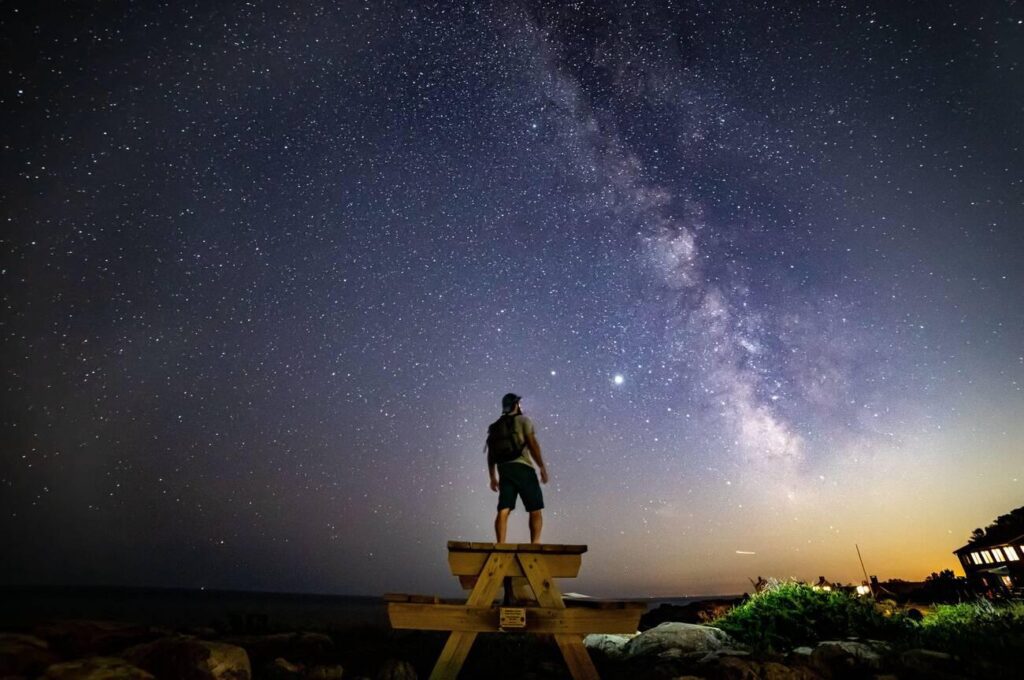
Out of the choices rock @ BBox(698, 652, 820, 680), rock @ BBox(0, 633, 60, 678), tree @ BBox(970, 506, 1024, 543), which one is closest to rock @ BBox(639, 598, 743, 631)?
rock @ BBox(698, 652, 820, 680)

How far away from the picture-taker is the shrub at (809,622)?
8297 mm

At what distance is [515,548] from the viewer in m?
4.97

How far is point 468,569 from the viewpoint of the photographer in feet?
16.5

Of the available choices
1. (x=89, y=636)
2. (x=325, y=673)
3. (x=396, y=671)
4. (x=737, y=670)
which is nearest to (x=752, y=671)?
(x=737, y=670)

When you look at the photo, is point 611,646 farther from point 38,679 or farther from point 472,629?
point 38,679

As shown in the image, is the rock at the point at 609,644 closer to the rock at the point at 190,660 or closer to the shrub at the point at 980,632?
the shrub at the point at 980,632

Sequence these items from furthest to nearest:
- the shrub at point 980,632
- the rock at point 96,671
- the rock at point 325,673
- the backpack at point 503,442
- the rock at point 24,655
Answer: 1. the backpack at point 503,442
2. the shrub at point 980,632
3. the rock at point 325,673
4. the rock at point 24,655
5. the rock at point 96,671

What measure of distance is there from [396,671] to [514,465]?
2.89 meters

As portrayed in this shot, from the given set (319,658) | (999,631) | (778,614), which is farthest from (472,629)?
(999,631)

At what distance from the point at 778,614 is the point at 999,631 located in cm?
306

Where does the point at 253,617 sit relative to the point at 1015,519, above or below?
below

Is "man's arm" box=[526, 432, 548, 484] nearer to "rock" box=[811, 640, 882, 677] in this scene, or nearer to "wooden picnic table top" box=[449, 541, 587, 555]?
"wooden picnic table top" box=[449, 541, 587, 555]

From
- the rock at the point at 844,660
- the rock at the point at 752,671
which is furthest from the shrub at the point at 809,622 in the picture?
the rock at the point at 752,671

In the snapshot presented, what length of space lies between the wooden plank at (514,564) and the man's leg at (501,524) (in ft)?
4.66
